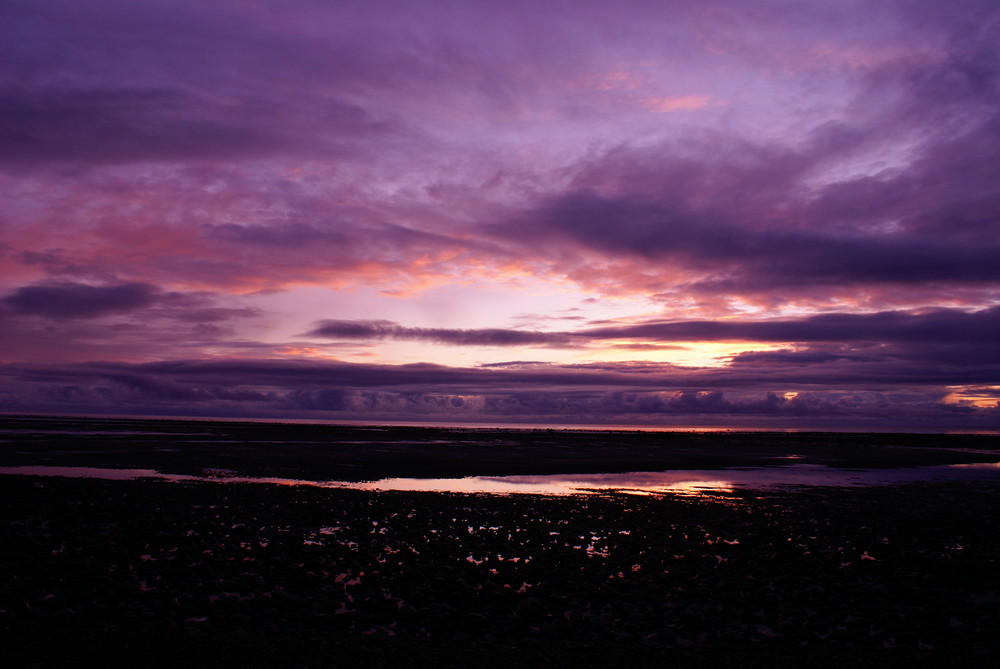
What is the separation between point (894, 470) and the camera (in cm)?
4831

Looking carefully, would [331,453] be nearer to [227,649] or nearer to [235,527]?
[235,527]

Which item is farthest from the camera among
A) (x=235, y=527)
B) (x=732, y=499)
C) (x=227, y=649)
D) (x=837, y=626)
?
(x=732, y=499)

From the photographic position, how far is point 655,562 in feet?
51.7

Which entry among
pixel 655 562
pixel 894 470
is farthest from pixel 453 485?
pixel 894 470

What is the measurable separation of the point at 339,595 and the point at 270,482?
74.7 ft

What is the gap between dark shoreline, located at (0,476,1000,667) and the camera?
388 inches

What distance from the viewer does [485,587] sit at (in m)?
13.2

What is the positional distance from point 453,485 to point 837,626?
2450cm

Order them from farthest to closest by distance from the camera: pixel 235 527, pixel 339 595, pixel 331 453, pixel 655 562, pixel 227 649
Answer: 1. pixel 331 453
2. pixel 235 527
3. pixel 655 562
4. pixel 339 595
5. pixel 227 649

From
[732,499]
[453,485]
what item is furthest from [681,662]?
[453,485]

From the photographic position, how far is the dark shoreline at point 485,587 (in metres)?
9.85

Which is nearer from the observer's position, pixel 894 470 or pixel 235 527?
pixel 235 527

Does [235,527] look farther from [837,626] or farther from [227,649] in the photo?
[837,626]

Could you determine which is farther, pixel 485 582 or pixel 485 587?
pixel 485 582
